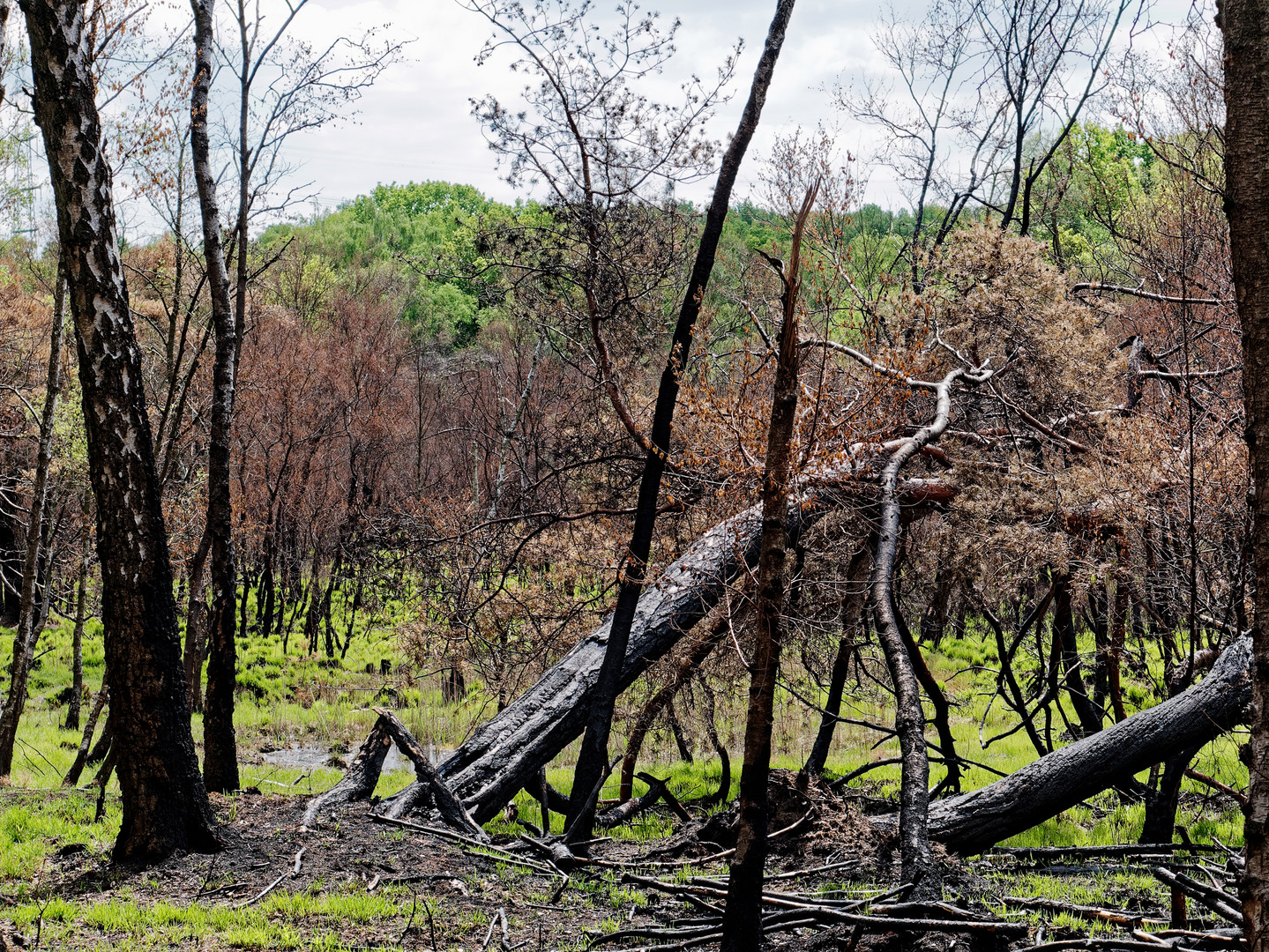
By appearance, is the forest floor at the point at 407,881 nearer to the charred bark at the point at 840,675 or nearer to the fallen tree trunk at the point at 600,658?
the fallen tree trunk at the point at 600,658

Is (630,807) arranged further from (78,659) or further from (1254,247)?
(78,659)

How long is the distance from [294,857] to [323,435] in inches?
729

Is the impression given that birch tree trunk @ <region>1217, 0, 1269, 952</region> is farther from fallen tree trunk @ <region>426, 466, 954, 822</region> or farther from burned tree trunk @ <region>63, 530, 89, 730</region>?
burned tree trunk @ <region>63, 530, 89, 730</region>

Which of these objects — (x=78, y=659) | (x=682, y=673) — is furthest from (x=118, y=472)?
(x=78, y=659)

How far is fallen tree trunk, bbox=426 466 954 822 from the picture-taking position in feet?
24.4

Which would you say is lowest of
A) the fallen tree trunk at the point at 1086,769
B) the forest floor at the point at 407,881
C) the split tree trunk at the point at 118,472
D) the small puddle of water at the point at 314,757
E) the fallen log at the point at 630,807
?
the small puddle of water at the point at 314,757

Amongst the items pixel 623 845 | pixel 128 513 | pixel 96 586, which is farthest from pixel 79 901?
pixel 96 586

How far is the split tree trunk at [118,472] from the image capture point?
553cm

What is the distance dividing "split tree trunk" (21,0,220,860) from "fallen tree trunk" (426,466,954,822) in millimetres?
2168

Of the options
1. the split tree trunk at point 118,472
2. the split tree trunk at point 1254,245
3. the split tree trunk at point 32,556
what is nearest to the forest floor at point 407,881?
the split tree trunk at point 118,472

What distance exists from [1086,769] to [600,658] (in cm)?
373

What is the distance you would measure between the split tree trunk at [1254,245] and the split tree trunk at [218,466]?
23.4 feet

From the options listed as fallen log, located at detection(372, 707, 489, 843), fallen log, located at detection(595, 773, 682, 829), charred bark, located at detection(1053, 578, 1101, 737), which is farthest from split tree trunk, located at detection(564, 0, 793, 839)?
charred bark, located at detection(1053, 578, 1101, 737)

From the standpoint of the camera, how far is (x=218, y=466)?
7875mm
